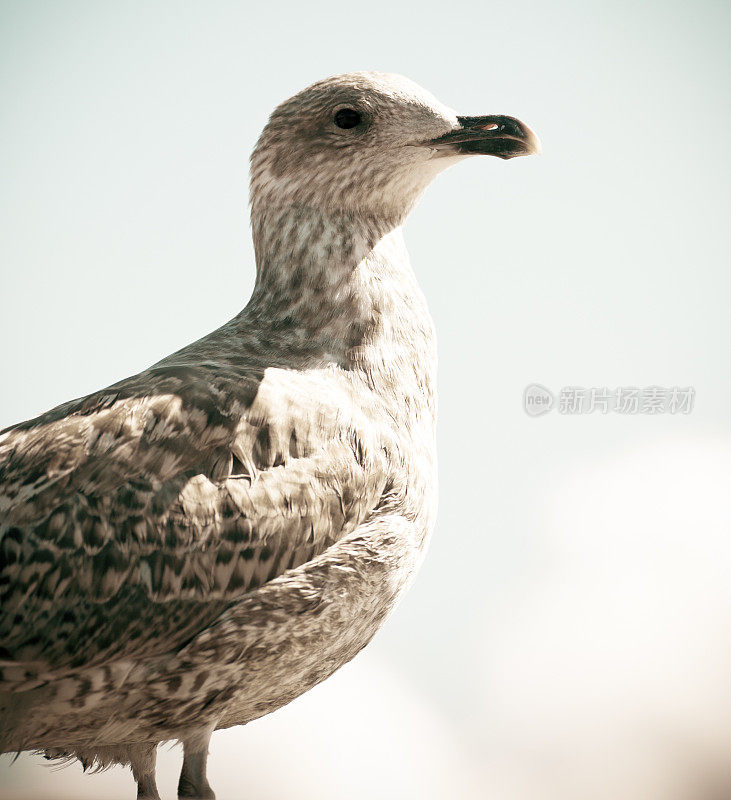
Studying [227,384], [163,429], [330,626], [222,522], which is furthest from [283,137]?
[330,626]

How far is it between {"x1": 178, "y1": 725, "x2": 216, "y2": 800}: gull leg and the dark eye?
5.79ft

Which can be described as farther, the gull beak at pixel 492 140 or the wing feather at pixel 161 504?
the gull beak at pixel 492 140

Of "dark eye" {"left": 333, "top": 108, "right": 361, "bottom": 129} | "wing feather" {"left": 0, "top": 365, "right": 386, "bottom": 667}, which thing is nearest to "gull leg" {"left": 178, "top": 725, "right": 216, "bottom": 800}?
"wing feather" {"left": 0, "top": 365, "right": 386, "bottom": 667}

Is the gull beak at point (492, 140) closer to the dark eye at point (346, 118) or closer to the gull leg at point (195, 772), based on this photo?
the dark eye at point (346, 118)

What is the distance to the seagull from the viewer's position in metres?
2.09

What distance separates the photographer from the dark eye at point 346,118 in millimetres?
2791

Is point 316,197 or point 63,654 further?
point 316,197

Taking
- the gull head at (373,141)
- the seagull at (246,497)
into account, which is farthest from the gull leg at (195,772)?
the gull head at (373,141)

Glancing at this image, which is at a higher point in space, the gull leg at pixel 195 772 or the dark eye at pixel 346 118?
the dark eye at pixel 346 118

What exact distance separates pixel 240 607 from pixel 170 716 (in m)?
0.32

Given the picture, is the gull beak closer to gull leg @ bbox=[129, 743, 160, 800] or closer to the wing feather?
the wing feather

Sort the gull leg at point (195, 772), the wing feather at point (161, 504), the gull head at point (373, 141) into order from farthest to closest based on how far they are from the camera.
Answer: the gull head at point (373, 141) < the gull leg at point (195, 772) < the wing feather at point (161, 504)

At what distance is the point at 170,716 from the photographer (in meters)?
2.23

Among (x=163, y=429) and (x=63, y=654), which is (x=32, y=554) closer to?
(x=63, y=654)
